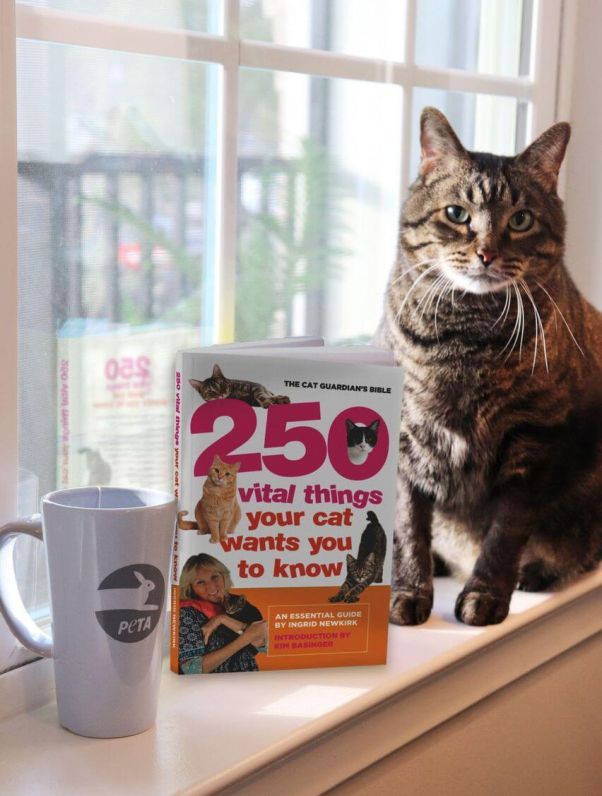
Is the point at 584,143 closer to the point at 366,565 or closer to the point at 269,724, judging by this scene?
the point at 366,565

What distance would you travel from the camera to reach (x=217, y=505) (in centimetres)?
74

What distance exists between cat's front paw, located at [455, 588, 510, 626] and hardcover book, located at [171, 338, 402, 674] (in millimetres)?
150

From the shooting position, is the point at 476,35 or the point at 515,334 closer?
the point at 515,334

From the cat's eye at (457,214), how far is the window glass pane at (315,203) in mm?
205

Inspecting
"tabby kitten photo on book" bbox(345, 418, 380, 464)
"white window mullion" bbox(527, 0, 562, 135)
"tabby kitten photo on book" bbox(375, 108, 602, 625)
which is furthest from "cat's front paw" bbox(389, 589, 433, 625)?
"white window mullion" bbox(527, 0, 562, 135)

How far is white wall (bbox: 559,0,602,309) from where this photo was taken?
1.29m

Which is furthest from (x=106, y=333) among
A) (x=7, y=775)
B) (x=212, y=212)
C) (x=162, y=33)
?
(x=7, y=775)

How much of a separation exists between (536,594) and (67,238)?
70cm

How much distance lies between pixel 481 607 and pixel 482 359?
0.90 feet

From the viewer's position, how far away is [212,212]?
0.94 m

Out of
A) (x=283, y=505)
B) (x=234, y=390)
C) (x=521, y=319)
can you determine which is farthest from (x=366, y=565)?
(x=521, y=319)

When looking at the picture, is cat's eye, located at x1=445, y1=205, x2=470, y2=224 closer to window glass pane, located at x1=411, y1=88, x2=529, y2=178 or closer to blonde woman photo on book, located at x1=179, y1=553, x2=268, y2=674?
window glass pane, located at x1=411, y1=88, x2=529, y2=178

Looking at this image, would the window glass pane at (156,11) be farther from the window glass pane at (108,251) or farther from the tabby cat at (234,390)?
the tabby cat at (234,390)

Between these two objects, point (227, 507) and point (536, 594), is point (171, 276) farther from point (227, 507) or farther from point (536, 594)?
point (536, 594)
